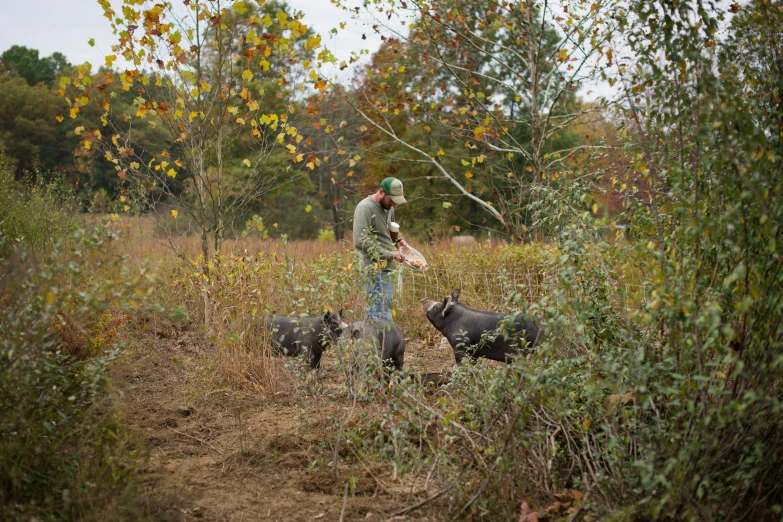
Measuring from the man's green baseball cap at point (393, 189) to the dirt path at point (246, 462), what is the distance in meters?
2.17

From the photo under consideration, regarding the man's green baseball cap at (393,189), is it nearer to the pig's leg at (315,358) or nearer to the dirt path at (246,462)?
the pig's leg at (315,358)

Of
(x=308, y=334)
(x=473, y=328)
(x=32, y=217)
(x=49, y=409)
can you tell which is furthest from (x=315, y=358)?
(x=32, y=217)

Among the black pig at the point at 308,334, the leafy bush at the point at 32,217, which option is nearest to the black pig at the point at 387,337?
the black pig at the point at 308,334

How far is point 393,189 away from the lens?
7.39m

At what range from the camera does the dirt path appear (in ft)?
12.2

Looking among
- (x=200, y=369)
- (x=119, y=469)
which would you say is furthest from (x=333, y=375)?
(x=119, y=469)

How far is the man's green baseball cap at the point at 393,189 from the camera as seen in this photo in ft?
24.2

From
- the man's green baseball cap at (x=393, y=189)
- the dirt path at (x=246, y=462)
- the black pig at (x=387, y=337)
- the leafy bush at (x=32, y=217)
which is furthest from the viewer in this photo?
the leafy bush at (x=32, y=217)

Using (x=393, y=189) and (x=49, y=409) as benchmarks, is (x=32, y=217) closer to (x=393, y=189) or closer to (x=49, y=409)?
(x=393, y=189)

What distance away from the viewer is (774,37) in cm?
330

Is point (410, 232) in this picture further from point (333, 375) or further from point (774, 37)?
point (774, 37)

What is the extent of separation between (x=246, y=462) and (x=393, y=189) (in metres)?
3.76

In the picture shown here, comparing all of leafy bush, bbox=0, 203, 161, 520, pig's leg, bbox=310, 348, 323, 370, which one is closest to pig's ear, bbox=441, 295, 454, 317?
pig's leg, bbox=310, 348, 323, 370

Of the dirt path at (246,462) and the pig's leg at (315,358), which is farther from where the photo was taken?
the pig's leg at (315,358)
